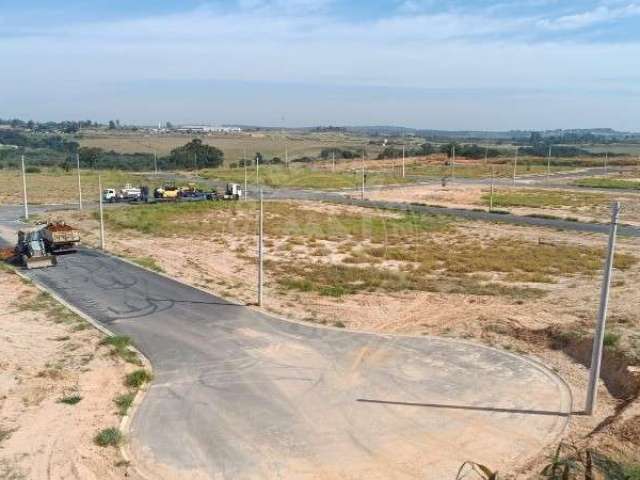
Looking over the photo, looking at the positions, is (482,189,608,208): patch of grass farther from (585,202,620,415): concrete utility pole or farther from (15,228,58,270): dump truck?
(585,202,620,415): concrete utility pole

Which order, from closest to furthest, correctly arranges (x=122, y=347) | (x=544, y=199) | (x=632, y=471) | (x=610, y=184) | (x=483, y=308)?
(x=632, y=471)
(x=122, y=347)
(x=483, y=308)
(x=544, y=199)
(x=610, y=184)

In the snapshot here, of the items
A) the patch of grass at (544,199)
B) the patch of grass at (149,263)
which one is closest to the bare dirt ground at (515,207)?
the patch of grass at (544,199)

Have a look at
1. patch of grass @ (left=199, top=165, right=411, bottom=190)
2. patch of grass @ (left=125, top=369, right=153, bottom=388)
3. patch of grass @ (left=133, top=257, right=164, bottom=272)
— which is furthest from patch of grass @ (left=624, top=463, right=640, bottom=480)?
patch of grass @ (left=199, top=165, right=411, bottom=190)

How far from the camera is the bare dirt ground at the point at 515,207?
5288 centimetres

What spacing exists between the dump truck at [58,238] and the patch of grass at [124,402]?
63.3ft

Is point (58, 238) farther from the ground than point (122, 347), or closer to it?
farther from the ground

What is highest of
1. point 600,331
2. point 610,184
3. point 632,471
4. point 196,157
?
point 600,331

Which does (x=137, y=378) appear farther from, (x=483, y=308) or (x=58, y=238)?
(x=58, y=238)

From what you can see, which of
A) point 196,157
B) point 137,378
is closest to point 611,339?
point 137,378

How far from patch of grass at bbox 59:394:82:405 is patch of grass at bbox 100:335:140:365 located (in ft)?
7.98

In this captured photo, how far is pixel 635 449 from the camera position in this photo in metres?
11.6

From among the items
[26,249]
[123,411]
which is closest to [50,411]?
[123,411]

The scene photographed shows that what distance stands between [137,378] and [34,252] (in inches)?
649

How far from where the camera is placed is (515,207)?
5816cm
